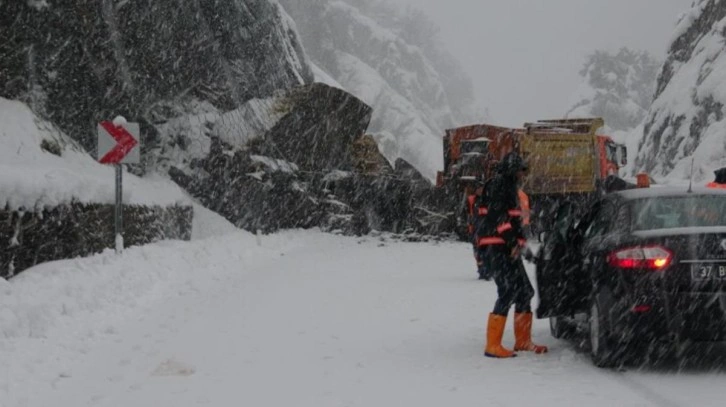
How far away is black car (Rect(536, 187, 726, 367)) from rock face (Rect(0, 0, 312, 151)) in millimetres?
10148

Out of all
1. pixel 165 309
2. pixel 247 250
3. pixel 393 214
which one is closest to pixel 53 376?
pixel 165 309

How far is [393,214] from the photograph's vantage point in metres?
26.8

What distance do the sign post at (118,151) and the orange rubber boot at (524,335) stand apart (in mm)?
6886

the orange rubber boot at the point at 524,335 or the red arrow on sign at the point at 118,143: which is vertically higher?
the red arrow on sign at the point at 118,143

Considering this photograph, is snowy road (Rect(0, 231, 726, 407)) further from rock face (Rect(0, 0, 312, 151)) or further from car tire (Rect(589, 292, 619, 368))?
rock face (Rect(0, 0, 312, 151))

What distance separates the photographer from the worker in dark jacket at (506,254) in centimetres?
696

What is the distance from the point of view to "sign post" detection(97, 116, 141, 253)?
11641 millimetres

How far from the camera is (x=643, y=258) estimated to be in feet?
18.9

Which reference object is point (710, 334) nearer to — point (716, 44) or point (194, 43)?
point (194, 43)

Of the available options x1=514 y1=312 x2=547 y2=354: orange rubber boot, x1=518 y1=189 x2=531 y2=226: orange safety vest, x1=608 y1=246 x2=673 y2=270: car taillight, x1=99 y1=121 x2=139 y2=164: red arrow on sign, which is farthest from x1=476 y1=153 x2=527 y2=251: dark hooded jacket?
x1=99 y1=121 x2=139 y2=164: red arrow on sign

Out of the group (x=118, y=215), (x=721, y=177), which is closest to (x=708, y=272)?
(x=721, y=177)

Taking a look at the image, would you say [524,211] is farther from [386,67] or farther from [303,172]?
[386,67]

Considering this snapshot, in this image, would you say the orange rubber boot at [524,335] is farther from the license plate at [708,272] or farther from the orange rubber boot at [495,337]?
the license plate at [708,272]

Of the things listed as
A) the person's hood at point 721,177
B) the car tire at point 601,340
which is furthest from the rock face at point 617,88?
the car tire at point 601,340
